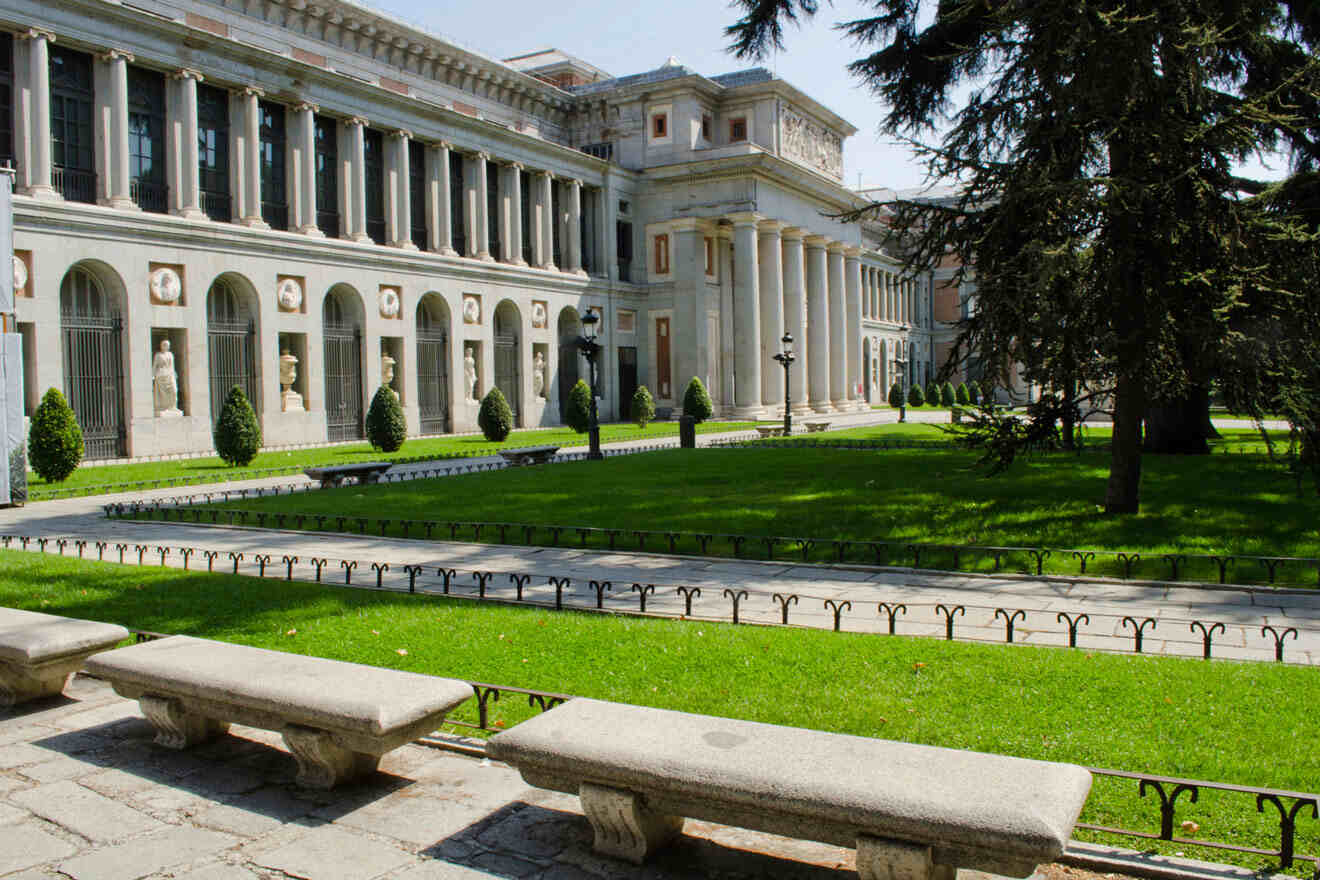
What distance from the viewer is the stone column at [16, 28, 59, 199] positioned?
83.6 ft

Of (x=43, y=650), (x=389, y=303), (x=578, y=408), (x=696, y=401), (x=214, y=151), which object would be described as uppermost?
(x=214, y=151)

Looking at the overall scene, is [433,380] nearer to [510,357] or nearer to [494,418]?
[510,357]

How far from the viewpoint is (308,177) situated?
33.2 meters

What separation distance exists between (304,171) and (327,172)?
A: 235cm

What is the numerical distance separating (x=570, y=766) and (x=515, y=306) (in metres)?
39.4

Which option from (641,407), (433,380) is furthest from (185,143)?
(641,407)

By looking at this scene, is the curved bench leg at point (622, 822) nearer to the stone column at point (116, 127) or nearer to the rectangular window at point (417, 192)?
the stone column at point (116, 127)

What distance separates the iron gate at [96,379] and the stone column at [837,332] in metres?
39.5

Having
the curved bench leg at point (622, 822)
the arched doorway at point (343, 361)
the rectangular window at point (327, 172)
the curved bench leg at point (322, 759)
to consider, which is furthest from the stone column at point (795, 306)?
the curved bench leg at point (622, 822)

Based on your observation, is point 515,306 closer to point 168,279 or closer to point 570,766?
point 168,279

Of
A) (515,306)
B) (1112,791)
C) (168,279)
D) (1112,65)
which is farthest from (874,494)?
(515,306)

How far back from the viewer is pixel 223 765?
5582mm

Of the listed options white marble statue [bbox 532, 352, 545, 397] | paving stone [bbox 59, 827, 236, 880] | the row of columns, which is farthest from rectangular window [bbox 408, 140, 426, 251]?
paving stone [bbox 59, 827, 236, 880]

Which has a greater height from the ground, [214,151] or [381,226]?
[214,151]
